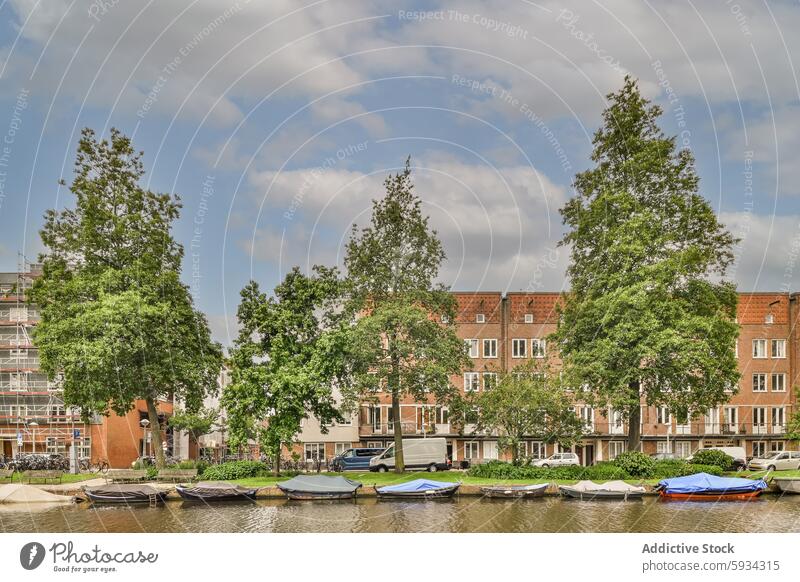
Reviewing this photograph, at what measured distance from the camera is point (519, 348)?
289ft

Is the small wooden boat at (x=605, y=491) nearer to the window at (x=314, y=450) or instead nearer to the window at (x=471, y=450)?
the window at (x=471, y=450)

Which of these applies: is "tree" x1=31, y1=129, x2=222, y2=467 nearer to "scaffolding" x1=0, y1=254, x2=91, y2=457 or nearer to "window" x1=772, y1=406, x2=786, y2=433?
"scaffolding" x1=0, y1=254, x2=91, y2=457

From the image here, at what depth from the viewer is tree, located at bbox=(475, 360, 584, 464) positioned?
61.9 m

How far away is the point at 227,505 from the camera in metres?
53.5

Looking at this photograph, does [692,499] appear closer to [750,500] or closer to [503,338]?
[750,500]

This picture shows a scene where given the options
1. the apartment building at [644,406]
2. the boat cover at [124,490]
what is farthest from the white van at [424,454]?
the boat cover at [124,490]

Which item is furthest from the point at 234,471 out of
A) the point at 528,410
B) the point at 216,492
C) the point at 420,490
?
the point at 528,410

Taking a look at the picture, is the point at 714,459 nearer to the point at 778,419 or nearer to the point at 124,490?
the point at 778,419

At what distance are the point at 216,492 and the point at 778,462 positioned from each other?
1944 inches

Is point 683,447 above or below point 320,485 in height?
below

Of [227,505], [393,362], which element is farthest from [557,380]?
[227,505]
